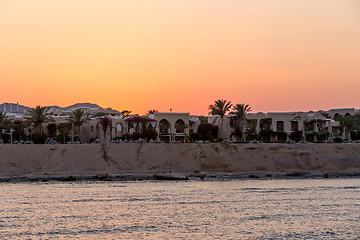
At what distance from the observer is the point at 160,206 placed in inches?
1251

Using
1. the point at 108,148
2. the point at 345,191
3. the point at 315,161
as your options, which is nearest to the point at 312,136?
the point at 315,161

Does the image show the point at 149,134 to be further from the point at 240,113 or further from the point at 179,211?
the point at 179,211

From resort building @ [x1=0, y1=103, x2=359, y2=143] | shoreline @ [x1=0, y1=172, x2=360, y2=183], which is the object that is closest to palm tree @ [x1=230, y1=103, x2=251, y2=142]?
resort building @ [x1=0, y1=103, x2=359, y2=143]

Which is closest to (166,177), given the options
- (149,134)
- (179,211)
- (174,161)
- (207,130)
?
(174,161)

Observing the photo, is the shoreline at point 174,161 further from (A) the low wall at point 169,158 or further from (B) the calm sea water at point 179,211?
(B) the calm sea water at point 179,211

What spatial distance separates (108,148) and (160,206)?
96.7 feet

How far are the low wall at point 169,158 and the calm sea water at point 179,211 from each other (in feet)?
37.2

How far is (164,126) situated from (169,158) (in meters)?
22.1

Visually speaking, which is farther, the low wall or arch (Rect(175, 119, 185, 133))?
arch (Rect(175, 119, 185, 133))

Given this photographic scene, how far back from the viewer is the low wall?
56125 millimetres

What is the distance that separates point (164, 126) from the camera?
265ft

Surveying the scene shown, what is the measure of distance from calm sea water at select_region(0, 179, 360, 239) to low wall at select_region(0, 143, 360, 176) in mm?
11324

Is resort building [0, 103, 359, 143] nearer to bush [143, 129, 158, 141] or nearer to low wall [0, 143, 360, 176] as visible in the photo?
bush [143, 129, 158, 141]

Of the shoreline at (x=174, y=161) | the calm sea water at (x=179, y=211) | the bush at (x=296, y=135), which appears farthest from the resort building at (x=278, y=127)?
the calm sea water at (x=179, y=211)
